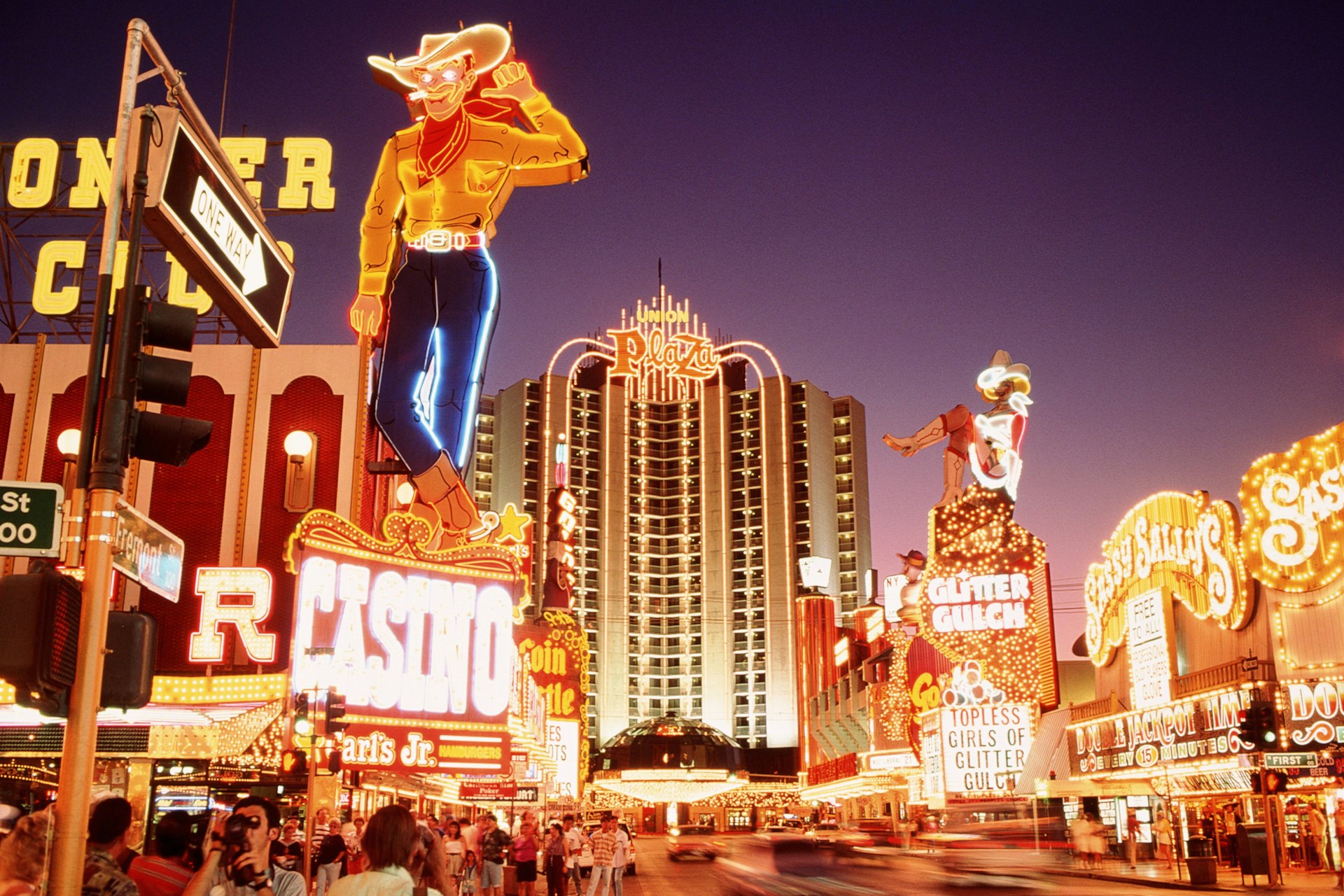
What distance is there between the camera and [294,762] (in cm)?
2027

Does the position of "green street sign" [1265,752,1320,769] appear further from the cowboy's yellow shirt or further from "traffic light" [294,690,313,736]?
the cowboy's yellow shirt

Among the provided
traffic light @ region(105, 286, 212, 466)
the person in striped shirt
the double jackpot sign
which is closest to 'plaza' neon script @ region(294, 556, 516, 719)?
the double jackpot sign

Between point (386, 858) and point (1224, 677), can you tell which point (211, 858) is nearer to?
point (386, 858)

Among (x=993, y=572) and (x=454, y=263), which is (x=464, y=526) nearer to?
(x=454, y=263)

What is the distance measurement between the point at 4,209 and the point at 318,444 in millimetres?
11454

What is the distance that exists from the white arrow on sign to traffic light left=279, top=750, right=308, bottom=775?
47.7ft

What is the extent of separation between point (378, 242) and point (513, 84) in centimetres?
662

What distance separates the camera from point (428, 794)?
40.6 meters

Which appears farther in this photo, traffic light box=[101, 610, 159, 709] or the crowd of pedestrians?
traffic light box=[101, 610, 159, 709]

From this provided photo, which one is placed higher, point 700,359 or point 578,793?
point 700,359

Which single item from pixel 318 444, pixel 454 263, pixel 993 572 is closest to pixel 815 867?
pixel 318 444

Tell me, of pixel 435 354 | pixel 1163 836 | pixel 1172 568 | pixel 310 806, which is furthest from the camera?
pixel 1163 836

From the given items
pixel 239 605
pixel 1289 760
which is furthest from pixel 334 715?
pixel 1289 760

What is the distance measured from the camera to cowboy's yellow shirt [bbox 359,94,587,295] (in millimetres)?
36406
